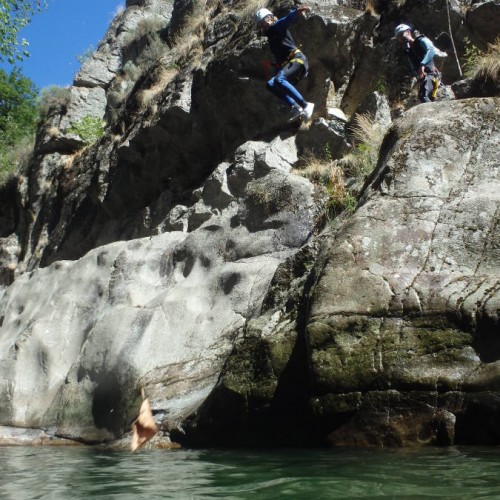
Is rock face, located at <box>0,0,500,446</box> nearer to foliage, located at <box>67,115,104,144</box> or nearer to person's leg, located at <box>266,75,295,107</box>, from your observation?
person's leg, located at <box>266,75,295,107</box>

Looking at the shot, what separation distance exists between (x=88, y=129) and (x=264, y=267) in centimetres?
1393

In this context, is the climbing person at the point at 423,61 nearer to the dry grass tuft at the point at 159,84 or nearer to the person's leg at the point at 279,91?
the person's leg at the point at 279,91

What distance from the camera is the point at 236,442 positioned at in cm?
698

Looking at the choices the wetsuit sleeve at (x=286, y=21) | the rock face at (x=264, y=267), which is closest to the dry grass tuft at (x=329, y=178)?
the rock face at (x=264, y=267)

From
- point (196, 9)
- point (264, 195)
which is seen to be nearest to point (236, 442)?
point (264, 195)

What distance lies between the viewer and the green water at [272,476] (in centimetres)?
413

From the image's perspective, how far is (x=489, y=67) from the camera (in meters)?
11.2

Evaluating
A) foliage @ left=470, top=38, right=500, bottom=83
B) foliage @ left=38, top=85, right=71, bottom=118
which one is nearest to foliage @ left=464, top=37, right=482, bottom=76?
foliage @ left=470, top=38, right=500, bottom=83

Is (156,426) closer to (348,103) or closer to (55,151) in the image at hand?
(348,103)

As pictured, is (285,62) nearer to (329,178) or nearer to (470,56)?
(329,178)

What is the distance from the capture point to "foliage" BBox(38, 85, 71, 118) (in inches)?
927

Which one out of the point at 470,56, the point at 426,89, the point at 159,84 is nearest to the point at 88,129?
the point at 159,84

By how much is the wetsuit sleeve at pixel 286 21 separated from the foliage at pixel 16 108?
20831 mm

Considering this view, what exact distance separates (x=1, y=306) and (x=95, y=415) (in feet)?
18.5
